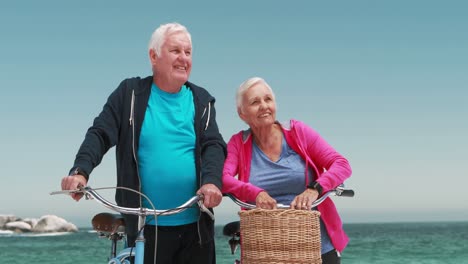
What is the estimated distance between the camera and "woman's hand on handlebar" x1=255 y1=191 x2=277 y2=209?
294cm

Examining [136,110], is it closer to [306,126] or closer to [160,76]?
[160,76]

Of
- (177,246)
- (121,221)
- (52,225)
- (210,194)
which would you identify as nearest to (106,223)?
(121,221)

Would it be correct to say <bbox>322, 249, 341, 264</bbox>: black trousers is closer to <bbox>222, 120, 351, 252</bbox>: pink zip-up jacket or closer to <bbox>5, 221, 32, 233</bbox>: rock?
<bbox>222, 120, 351, 252</bbox>: pink zip-up jacket

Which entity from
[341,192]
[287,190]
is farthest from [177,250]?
[341,192]

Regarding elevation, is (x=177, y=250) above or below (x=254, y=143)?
below

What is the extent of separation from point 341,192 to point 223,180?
1.86 feet

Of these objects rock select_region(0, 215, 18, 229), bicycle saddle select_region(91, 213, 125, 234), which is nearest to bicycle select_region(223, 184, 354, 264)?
bicycle saddle select_region(91, 213, 125, 234)

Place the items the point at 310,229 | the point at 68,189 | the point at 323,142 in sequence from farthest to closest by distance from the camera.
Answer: the point at 323,142 → the point at 310,229 → the point at 68,189

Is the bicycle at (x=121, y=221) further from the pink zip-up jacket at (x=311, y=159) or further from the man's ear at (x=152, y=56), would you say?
the man's ear at (x=152, y=56)

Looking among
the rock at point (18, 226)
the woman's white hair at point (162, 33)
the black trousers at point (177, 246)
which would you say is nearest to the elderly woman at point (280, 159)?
the black trousers at point (177, 246)

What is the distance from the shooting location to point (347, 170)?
3.22 metres

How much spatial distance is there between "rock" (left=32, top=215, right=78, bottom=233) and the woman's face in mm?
43320

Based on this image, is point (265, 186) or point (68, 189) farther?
point (265, 186)

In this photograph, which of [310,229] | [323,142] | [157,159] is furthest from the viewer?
[323,142]
